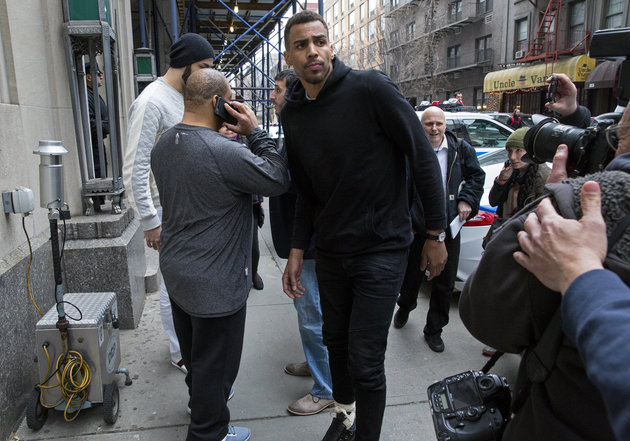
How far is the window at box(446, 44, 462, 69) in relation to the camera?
106ft

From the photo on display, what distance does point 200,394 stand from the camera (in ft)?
7.64

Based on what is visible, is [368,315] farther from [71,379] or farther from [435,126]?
[435,126]

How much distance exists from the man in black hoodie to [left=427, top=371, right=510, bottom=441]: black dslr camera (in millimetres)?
737

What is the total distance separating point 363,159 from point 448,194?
1.85 m

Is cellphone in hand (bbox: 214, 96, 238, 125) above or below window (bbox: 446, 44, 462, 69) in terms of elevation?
below

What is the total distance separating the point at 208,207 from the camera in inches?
86.4

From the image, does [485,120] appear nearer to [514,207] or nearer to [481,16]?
[514,207]

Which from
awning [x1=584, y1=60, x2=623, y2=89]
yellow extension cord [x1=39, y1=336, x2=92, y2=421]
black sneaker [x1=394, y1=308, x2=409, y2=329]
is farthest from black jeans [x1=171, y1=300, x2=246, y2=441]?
awning [x1=584, y1=60, x2=623, y2=89]

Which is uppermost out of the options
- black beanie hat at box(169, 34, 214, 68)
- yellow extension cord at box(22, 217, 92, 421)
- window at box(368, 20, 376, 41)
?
window at box(368, 20, 376, 41)

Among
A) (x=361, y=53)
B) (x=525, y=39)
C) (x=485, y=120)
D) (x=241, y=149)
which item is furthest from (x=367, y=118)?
(x=361, y=53)

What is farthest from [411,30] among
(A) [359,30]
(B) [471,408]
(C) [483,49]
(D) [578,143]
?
(B) [471,408]

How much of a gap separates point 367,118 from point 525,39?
26.9 metres

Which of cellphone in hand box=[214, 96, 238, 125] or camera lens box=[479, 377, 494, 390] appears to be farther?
cellphone in hand box=[214, 96, 238, 125]

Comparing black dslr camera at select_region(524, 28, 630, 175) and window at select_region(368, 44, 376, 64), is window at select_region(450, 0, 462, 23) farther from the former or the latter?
black dslr camera at select_region(524, 28, 630, 175)
